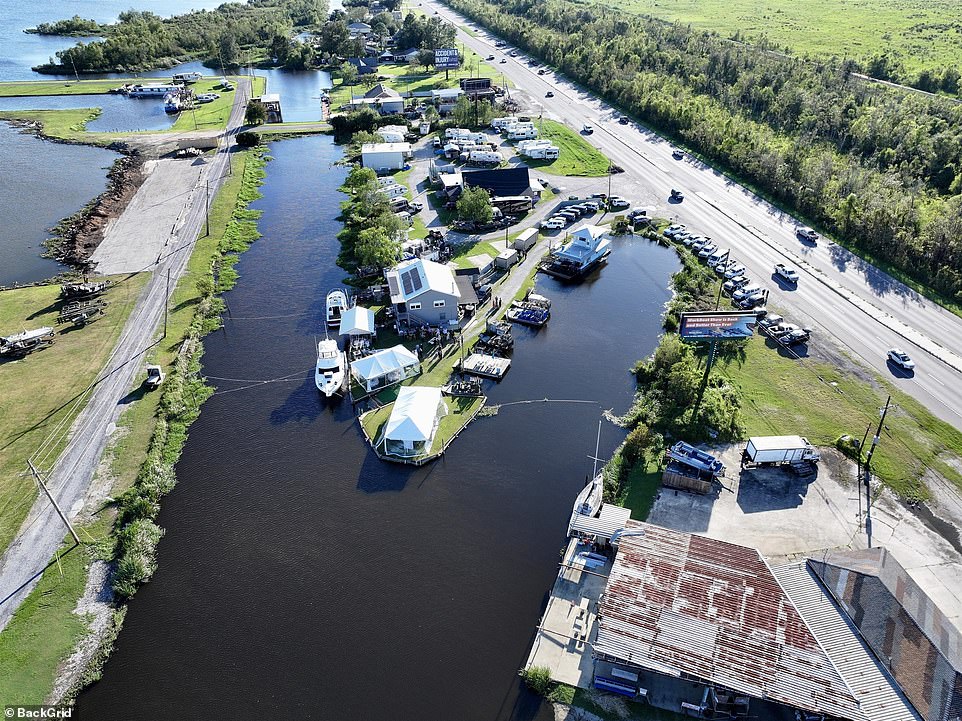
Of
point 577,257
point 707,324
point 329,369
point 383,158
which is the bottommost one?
point 329,369

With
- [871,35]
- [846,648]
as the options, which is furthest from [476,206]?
[871,35]

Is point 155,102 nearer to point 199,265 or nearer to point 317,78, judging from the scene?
point 317,78

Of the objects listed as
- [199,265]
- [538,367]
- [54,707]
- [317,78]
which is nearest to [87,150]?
[199,265]

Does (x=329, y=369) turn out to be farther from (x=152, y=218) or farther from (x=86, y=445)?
(x=152, y=218)

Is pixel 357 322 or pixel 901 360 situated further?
pixel 357 322

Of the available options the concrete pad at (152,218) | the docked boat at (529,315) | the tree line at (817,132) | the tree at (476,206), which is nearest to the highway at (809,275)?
the tree line at (817,132)

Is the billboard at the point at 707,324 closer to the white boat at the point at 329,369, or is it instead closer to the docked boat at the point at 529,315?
the docked boat at the point at 529,315
